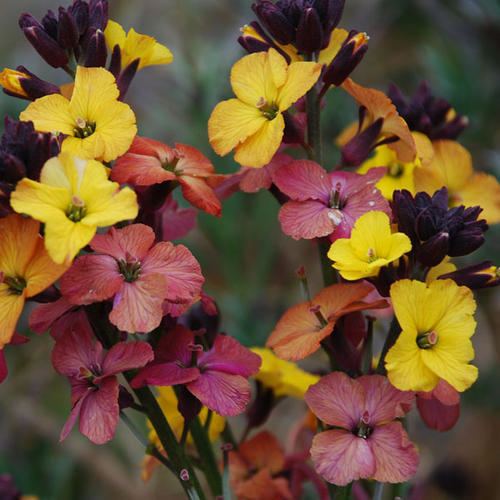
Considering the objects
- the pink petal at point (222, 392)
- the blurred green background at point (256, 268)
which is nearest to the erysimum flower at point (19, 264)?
the pink petal at point (222, 392)

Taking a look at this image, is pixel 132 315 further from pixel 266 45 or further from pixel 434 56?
pixel 434 56

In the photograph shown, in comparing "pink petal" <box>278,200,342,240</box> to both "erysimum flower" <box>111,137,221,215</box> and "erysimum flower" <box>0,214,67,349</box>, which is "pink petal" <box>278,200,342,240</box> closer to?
"erysimum flower" <box>111,137,221,215</box>

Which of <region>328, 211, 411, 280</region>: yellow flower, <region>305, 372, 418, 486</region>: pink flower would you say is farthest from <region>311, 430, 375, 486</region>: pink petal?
<region>328, 211, 411, 280</region>: yellow flower

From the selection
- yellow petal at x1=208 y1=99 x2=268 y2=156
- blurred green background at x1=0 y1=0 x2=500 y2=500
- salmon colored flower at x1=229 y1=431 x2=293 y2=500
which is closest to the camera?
yellow petal at x1=208 y1=99 x2=268 y2=156

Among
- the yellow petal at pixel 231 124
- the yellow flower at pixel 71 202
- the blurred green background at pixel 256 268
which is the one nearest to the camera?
the yellow flower at pixel 71 202

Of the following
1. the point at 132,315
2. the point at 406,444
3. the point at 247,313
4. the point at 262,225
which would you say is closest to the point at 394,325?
the point at 406,444

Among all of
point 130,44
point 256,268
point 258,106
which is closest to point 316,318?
point 258,106

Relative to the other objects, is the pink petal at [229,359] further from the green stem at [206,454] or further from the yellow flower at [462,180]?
the yellow flower at [462,180]
